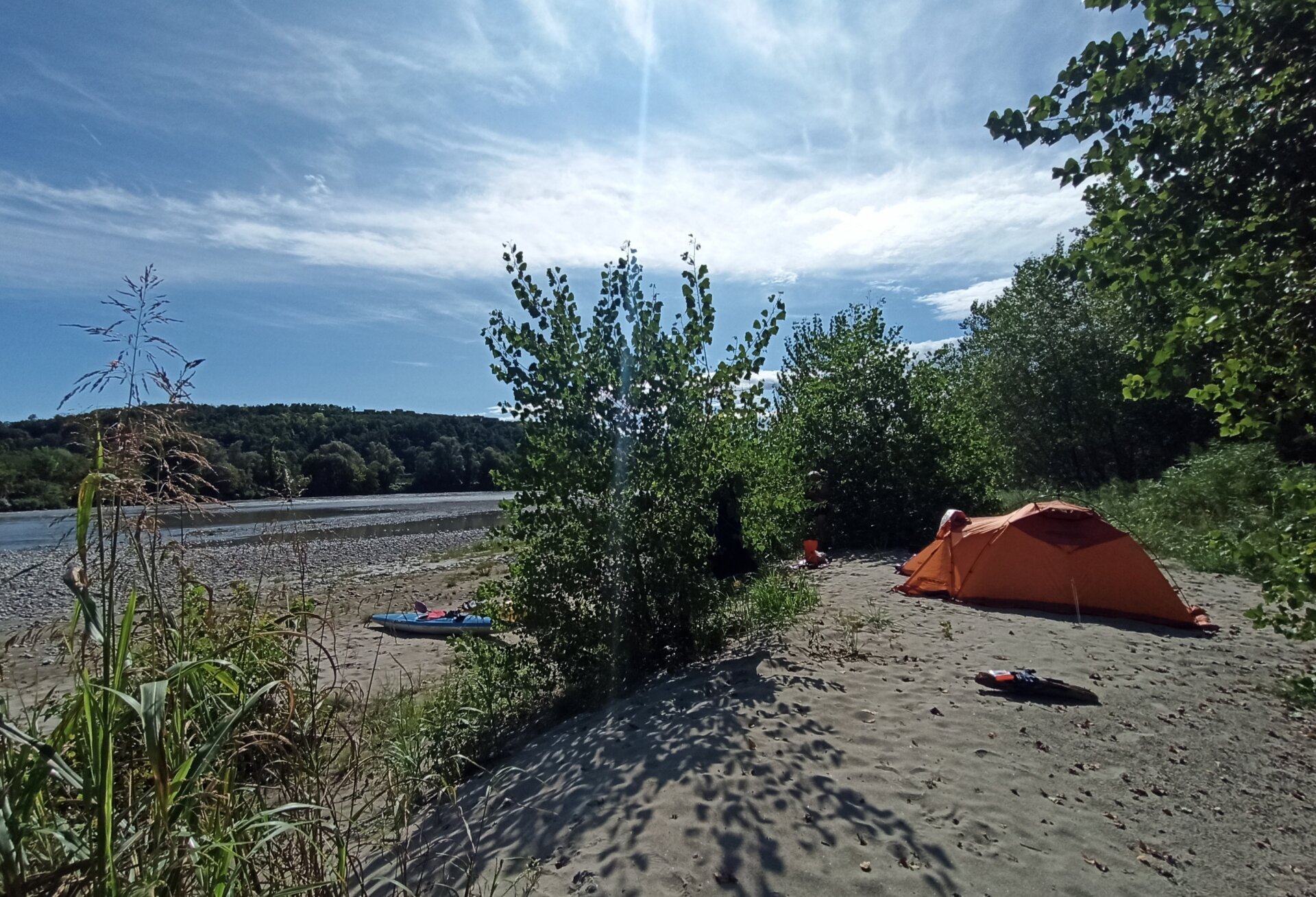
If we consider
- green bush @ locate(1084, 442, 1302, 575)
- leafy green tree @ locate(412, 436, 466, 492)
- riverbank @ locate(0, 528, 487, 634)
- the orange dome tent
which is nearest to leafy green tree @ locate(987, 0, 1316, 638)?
the orange dome tent

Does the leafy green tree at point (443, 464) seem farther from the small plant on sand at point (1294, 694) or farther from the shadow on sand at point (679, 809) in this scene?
the small plant on sand at point (1294, 694)

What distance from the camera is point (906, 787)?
173 inches

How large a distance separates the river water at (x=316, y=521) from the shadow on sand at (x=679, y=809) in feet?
5.34

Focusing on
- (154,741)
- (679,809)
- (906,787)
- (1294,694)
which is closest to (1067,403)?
(1294,694)

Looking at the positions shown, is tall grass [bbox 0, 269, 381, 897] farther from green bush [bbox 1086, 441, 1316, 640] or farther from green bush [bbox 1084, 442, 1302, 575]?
green bush [bbox 1084, 442, 1302, 575]

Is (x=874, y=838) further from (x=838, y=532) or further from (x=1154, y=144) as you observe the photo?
(x=838, y=532)

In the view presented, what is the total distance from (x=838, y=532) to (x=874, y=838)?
46.6ft

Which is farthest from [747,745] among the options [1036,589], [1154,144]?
[1036,589]

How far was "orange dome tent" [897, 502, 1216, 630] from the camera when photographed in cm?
879

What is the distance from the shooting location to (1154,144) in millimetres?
3320

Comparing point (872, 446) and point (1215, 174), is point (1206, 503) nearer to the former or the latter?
point (872, 446)

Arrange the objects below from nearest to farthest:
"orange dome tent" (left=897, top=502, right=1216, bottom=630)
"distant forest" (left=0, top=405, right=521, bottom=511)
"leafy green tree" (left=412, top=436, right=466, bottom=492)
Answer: "distant forest" (left=0, top=405, right=521, bottom=511)
"orange dome tent" (left=897, top=502, right=1216, bottom=630)
"leafy green tree" (left=412, top=436, right=466, bottom=492)

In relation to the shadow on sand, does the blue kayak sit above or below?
below

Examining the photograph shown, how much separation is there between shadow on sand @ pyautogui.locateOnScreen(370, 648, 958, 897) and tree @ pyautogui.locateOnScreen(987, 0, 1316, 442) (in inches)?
115
